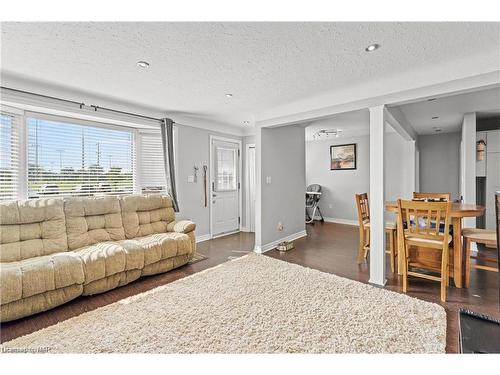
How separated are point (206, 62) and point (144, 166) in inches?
95.4

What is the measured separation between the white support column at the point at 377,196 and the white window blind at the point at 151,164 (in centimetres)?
317

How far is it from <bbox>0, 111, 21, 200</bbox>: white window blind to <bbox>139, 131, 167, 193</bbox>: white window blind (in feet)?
4.93

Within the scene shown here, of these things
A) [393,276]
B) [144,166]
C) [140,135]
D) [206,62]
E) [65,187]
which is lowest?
[393,276]

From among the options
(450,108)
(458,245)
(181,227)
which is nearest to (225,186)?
(181,227)

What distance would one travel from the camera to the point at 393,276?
2.87m

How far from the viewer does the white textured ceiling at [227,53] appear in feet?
5.64

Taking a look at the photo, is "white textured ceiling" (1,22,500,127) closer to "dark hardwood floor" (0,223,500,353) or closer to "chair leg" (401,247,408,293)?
"chair leg" (401,247,408,293)

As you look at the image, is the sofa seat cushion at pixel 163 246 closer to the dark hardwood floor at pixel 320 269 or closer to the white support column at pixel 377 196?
the dark hardwood floor at pixel 320 269

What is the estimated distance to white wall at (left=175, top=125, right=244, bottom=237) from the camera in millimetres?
4234

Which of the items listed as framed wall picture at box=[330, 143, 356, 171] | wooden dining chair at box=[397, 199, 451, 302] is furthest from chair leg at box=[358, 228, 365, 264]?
framed wall picture at box=[330, 143, 356, 171]

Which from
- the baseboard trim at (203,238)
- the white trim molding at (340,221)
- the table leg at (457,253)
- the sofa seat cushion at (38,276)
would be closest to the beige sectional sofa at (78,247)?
the sofa seat cushion at (38,276)
